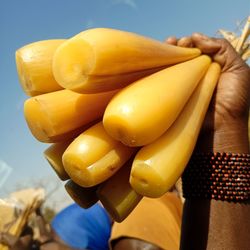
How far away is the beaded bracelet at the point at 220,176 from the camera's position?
142cm

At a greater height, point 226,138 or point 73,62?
point 73,62

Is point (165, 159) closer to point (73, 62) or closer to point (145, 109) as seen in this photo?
point (145, 109)

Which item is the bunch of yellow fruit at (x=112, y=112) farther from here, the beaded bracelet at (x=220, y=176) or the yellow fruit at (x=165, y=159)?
the beaded bracelet at (x=220, y=176)

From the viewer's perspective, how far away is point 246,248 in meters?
1.47

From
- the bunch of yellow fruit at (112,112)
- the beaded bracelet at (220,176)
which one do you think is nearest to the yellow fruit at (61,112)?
the bunch of yellow fruit at (112,112)

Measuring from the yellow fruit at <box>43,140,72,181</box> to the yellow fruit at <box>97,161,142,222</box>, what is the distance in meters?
0.11

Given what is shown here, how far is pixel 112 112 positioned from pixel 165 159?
16 cm

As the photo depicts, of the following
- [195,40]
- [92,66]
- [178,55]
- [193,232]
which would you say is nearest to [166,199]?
[193,232]

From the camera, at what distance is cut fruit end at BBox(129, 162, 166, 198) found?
1.00 m

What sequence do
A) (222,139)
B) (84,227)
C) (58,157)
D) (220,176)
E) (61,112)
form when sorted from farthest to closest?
(84,227)
(222,139)
(220,176)
(58,157)
(61,112)

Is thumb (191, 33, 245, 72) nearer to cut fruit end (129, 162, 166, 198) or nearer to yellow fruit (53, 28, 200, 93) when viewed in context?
yellow fruit (53, 28, 200, 93)

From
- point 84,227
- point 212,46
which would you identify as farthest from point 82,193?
point 84,227

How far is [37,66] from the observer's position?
1155mm

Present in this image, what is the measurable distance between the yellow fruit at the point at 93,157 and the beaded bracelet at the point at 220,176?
0.43 metres
